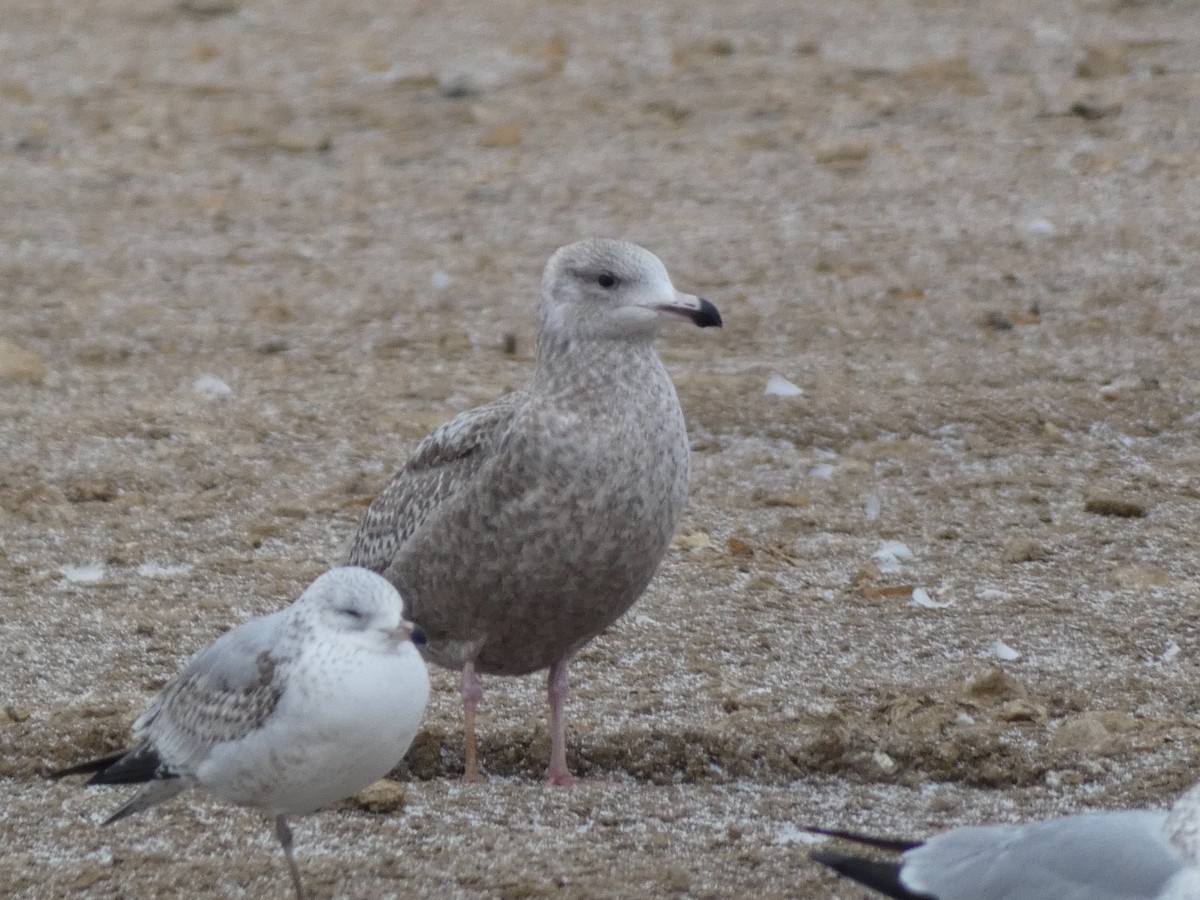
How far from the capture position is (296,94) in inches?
467

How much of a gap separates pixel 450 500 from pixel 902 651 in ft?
4.67

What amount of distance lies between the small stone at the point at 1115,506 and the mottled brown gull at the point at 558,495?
6.89 feet

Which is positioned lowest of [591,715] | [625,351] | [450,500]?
[591,715]

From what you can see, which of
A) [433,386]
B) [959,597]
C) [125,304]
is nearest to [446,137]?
[125,304]

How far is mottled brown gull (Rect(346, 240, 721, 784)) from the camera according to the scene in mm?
4750

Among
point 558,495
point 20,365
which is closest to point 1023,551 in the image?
point 558,495

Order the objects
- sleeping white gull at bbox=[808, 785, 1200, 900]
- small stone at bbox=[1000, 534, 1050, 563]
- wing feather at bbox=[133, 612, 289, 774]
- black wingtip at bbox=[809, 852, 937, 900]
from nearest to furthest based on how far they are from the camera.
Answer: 1. sleeping white gull at bbox=[808, 785, 1200, 900]
2. black wingtip at bbox=[809, 852, 937, 900]
3. wing feather at bbox=[133, 612, 289, 774]
4. small stone at bbox=[1000, 534, 1050, 563]

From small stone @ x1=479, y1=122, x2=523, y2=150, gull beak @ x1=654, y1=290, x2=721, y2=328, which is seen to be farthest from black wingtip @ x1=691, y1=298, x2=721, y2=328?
small stone @ x1=479, y1=122, x2=523, y2=150

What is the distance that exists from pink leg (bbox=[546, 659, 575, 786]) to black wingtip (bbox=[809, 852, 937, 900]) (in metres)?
1.19

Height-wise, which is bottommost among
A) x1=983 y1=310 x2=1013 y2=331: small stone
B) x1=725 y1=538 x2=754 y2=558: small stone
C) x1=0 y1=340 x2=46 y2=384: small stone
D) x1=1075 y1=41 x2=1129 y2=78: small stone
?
x1=725 y1=538 x2=754 y2=558: small stone

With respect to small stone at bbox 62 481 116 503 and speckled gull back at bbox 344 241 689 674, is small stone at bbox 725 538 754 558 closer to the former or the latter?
speckled gull back at bbox 344 241 689 674

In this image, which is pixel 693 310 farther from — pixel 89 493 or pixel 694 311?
pixel 89 493

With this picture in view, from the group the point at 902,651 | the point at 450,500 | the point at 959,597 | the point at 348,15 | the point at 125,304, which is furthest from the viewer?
the point at 348,15

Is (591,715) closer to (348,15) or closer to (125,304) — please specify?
(125,304)
